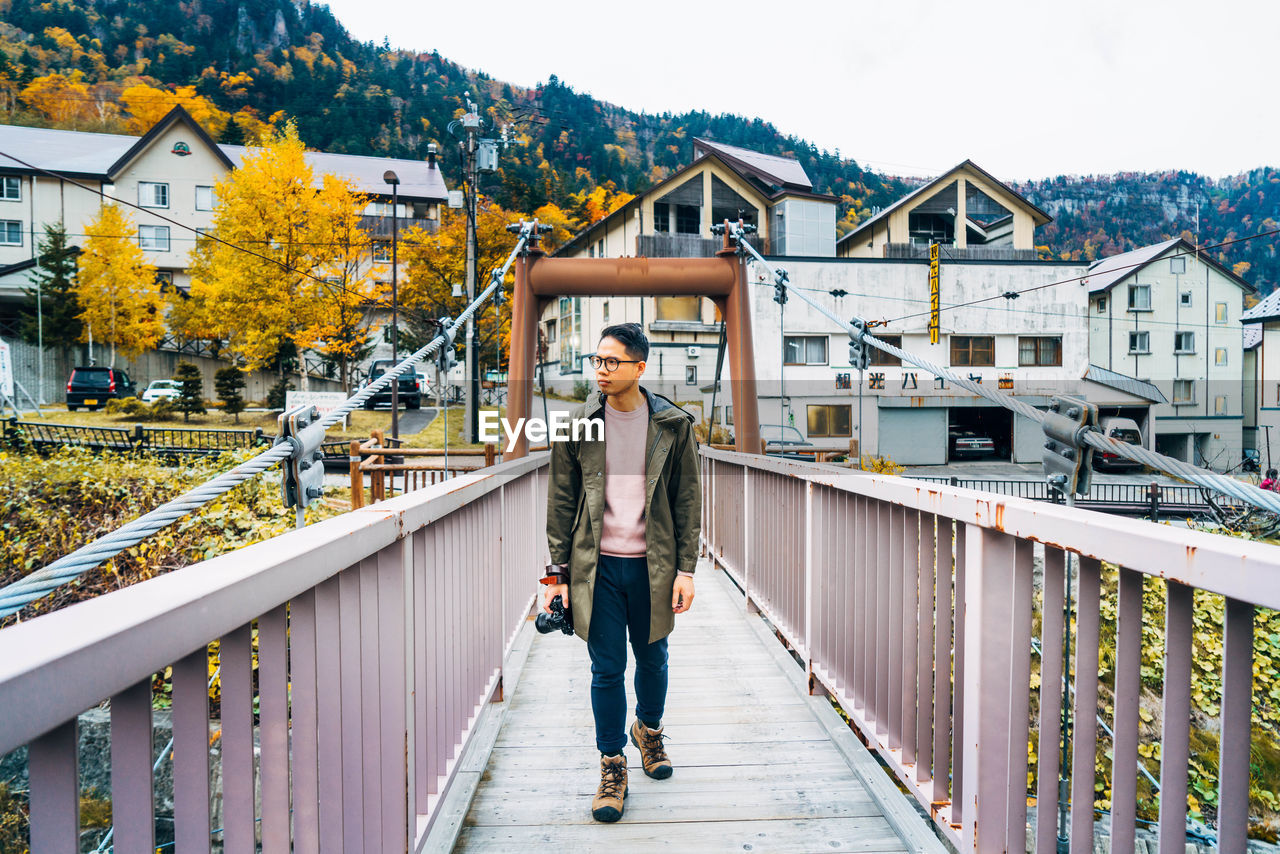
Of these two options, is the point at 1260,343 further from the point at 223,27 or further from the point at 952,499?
the point at 223,27

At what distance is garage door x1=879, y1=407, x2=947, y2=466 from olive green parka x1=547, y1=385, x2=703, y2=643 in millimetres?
22522

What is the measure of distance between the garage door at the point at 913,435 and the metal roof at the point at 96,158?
24.1 meters

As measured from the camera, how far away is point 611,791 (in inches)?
84.4

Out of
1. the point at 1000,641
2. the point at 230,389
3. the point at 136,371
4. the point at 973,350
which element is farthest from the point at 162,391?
the point at 1000,641

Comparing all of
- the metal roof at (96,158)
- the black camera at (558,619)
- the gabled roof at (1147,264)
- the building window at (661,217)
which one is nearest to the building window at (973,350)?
the gabled roof at (1147,264)

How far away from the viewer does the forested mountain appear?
3778 centimetres

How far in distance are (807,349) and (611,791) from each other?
21.7 m

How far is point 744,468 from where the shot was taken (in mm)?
4461

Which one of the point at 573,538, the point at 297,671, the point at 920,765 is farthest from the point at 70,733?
the point at 920,765

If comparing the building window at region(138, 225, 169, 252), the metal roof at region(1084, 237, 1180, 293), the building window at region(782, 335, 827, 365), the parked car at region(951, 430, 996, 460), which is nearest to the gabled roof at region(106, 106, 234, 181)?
the building window at region(138, 225, 169, 252)

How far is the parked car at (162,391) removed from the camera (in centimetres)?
2486

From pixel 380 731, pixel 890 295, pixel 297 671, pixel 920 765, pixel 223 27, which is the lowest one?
pixel 920 765

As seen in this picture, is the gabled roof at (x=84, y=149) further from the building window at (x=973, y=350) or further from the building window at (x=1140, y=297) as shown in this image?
the building window at (x=1140, y=297)

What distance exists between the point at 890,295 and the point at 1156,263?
1159cm
